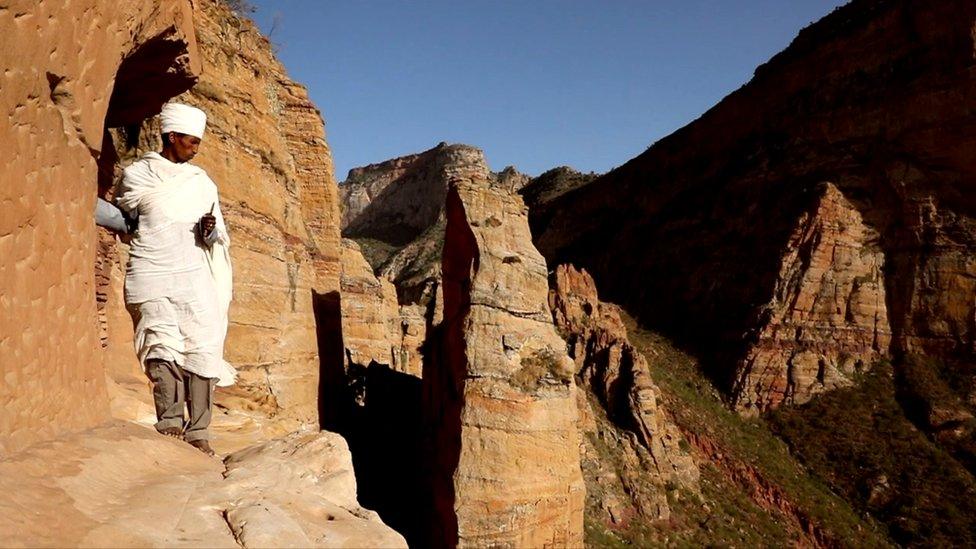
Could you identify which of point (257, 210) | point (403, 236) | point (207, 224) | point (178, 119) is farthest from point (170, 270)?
point (403, 236)

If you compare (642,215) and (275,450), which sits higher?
(642,215)

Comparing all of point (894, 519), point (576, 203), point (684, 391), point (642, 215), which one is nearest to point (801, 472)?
point (894, 519)

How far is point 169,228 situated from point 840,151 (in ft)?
→ 119

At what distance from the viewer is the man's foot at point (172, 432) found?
3.83 metres

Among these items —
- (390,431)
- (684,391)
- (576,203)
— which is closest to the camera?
(390,431)

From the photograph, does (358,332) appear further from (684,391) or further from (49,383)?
(49,383)

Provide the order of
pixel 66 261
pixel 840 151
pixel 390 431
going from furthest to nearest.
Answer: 1. pixel 840 151
2. pixel 390 431
3. pixel 66 261

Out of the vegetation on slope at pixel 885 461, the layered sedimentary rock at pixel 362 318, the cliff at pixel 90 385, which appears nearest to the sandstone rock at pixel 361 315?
the layered sedimentary rock at pixel 362 318

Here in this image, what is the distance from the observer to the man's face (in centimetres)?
402

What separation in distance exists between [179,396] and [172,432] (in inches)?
8.7

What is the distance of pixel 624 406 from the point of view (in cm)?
2252

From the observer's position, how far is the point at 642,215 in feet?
149

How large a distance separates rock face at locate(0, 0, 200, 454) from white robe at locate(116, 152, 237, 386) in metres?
0.27

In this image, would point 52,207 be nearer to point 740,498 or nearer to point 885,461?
point 740,498
